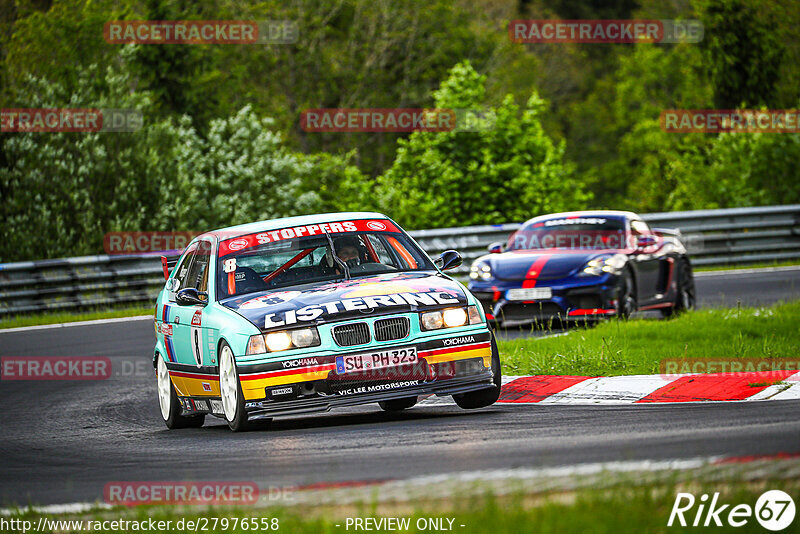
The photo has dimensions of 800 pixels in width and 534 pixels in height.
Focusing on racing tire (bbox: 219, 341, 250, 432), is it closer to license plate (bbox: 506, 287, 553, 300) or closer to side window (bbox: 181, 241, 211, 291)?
side window (bbox: 181, 241, 211, 291)

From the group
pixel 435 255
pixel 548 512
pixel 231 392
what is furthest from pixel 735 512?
pixel 435 255

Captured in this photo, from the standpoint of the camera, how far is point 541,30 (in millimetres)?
58438

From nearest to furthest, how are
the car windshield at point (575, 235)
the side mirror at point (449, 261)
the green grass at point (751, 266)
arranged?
the side mirror at point (449, 261) → the car windshield at point (575, 235) → the green grass at point (751, 266)

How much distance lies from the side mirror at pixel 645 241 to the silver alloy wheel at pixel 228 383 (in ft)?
25.2

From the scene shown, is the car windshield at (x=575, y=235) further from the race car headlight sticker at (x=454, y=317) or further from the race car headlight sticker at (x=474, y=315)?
the race car headlight sticker at (x=454, y=317)

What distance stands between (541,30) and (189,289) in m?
50.6

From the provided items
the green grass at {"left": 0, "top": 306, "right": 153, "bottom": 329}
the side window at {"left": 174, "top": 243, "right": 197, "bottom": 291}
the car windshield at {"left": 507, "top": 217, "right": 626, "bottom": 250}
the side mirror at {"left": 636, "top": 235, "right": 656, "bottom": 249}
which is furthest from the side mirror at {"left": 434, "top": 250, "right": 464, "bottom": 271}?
the green grass at {"left": 0, "top": 306, "right": 153, "bottom": 329}

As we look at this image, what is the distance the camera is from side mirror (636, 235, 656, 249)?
15.6m

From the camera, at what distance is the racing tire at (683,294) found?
16172 mm

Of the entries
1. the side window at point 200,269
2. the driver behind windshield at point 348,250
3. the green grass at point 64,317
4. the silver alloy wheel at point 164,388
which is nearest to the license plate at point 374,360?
the driver behind windshield at point 348,250

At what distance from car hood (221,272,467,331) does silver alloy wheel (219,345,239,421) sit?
33 centimetres

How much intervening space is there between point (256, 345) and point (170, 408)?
6.16ft

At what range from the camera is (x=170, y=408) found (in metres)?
10.2

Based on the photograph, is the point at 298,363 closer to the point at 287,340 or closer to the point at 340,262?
the point at 287,340
